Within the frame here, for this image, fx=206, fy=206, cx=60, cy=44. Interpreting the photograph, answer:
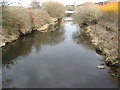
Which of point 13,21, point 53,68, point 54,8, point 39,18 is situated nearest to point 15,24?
point 13,21

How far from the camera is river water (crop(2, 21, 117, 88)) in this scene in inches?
518

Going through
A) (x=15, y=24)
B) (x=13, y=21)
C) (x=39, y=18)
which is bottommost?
(x=15, y=24)

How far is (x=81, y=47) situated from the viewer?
23.0m

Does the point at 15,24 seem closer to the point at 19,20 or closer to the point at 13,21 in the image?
the point at 13,21

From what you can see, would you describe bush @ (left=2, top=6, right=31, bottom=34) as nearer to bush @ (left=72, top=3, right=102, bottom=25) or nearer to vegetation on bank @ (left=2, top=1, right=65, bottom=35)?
vegetation on bank @ (left=2, top=1, right=65, bottom=35)

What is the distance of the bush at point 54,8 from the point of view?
48978mm

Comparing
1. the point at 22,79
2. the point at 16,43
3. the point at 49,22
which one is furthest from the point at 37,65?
the point at 49,22

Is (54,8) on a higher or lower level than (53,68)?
higher

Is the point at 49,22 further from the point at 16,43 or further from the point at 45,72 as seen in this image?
the point at 45,72

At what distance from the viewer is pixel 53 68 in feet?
52.2

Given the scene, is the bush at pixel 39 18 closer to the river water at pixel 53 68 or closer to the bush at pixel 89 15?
the bush at pixel 89 15

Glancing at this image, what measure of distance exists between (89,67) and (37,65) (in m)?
4.19

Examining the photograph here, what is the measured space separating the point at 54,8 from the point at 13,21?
78.5ft

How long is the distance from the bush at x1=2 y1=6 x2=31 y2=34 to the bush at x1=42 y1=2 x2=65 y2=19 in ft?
60.7
